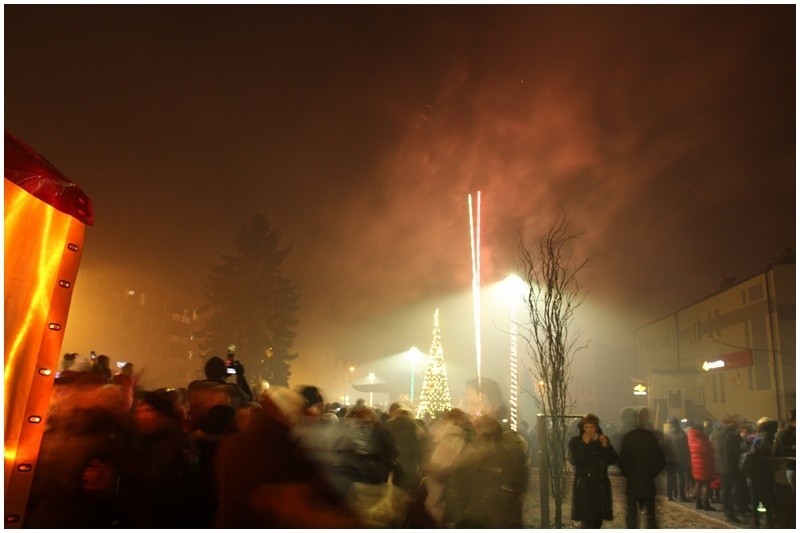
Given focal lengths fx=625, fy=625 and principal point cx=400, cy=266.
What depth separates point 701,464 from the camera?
505 inches

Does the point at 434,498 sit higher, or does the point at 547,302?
the point at 547,302

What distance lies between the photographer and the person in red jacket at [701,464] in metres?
12.7

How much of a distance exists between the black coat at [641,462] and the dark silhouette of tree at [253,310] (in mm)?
38956

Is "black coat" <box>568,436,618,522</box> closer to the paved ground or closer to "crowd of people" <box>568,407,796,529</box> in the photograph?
"crowd of people" <box>568,407,796,529</box>

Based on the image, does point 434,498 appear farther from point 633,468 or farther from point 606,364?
point 606,364

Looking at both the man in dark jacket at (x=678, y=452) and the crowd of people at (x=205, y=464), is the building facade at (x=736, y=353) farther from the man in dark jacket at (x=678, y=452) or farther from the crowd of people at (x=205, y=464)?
the crowd of people at (x=205, y=464)

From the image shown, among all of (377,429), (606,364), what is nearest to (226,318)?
(606,364)

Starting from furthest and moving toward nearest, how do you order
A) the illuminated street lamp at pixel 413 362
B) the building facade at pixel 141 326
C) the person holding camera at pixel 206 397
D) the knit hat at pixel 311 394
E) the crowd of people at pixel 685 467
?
the building facade at pixel 141 326 < the illuminated street lamp at pixel 413 362 < the crowd of people at pixel 685 467 < the knit hat at pixel 311 394 < the person holding camera at pixel 206 397

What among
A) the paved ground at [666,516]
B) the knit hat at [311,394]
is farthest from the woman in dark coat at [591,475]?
the knit hat at [311,394]

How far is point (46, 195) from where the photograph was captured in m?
3.70

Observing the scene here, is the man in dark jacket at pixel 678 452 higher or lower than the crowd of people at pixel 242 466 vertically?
lower

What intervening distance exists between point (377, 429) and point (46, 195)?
2.97 m

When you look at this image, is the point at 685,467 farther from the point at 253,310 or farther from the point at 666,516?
the point at 253,310

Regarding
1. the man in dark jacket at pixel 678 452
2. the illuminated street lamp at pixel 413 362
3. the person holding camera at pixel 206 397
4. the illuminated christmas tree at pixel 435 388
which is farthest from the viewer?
the illuminated street lamp at pixel 413 362
